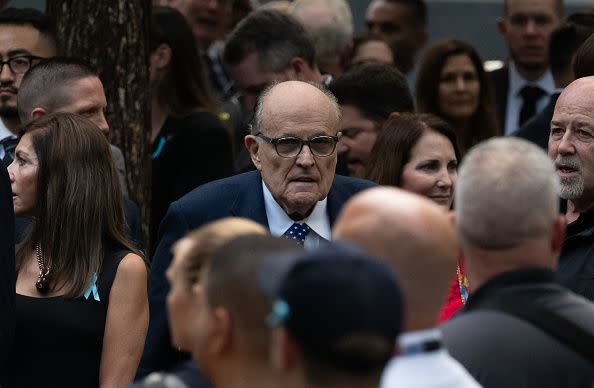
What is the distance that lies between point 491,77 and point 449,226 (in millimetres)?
6404

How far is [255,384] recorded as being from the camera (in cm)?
314

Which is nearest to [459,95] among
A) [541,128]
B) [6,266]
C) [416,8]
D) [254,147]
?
[541,128]

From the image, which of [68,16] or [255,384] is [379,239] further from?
[68,16]

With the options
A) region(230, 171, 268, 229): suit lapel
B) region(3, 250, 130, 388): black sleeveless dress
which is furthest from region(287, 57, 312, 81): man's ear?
region(3, 250, 130, 388): black sleeveless dress

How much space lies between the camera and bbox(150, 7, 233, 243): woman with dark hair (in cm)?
757

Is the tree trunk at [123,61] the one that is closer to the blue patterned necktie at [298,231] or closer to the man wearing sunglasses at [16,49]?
the man wearing sunglasses at [16,49]

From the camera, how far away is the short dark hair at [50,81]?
673 cm

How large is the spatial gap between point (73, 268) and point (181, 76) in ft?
8.68

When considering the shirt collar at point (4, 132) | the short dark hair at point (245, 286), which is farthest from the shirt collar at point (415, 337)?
the shirt collar at point (4, 132)

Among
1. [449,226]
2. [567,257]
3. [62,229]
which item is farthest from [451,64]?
[449,226]

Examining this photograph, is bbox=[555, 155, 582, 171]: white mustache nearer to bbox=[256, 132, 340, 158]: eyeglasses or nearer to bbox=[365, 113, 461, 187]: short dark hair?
bbox=[365, 113, 461, 187]: short dark hair

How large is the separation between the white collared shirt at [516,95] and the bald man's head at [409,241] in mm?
6079

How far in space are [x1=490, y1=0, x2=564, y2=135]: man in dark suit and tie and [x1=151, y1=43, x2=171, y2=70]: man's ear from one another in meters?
2.62

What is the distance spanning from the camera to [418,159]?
657 centimetres
